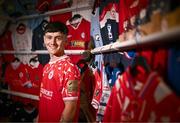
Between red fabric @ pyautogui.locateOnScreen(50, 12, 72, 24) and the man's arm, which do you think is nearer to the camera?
the man's arm

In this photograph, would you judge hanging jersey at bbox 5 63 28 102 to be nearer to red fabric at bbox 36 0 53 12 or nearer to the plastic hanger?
red fabric at bbox 36 0 53 12

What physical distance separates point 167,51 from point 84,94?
123 centimetres

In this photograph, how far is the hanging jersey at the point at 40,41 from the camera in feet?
8.45

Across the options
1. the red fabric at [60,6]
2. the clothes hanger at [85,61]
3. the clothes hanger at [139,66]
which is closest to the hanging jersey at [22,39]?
the red fabric at [60,6]

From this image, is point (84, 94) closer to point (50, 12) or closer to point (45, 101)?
point (45, 101)

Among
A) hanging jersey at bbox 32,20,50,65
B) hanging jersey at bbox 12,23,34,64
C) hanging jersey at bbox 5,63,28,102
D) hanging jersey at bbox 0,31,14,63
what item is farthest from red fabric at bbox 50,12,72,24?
hanging jersey at bbox 0,31,14,63

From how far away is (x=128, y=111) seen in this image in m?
0.94

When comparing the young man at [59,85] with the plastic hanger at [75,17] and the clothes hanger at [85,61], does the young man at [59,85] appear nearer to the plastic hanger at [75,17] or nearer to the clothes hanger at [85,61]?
the clothes hanger at [85,61]

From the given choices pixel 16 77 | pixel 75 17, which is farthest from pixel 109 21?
pixel 16 77

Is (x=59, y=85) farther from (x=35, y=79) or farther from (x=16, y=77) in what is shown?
(x=16, y=77)

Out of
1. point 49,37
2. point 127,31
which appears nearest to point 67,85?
point 49,37

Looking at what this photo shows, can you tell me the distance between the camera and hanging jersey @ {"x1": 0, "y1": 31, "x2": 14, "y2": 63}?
3057 mm

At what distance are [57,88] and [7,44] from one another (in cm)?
188

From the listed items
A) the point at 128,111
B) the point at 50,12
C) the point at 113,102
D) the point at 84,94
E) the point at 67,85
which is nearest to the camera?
the point at 128,111
